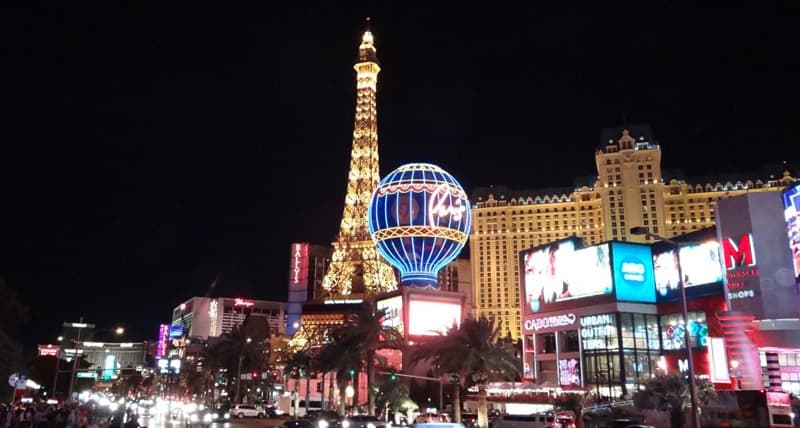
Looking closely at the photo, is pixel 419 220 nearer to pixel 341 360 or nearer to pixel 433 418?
pixel 341 360

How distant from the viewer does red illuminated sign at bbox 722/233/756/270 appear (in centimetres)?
4881

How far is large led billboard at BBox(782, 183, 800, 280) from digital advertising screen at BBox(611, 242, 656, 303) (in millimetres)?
23569

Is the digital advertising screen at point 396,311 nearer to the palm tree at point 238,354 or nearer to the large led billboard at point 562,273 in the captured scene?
the palm tree at point 238,354

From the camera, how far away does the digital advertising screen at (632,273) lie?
67.6 metres

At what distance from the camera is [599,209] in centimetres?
14638

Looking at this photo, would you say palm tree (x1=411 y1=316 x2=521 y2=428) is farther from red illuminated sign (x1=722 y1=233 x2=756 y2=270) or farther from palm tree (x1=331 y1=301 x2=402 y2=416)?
red illuminated sign (x1=722 y1=233 x2=756 y2=270)

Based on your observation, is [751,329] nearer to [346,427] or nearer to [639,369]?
[639,369]

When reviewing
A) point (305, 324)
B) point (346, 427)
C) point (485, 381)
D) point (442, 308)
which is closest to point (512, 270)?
point (305, 324)

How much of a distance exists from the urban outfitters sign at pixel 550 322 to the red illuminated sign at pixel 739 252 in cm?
2250

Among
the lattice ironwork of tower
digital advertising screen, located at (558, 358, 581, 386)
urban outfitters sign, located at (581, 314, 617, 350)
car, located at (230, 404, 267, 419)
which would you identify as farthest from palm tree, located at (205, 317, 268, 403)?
the lattice ironwork of tower

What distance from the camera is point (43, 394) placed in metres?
96.4

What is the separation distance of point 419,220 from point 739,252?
30690 millimetres

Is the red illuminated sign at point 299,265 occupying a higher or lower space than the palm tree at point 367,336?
higher

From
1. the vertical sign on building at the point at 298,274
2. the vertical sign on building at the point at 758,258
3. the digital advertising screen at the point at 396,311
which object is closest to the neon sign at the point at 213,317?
the vertical sign on building at the point at 298,274
